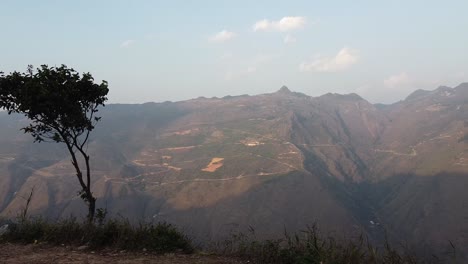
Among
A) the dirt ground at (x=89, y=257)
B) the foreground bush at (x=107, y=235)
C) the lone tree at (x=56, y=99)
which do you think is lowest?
the dirt ground at (x=89, y=257)

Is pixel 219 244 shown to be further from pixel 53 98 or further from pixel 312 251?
pixel 53 98

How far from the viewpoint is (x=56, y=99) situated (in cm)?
1825

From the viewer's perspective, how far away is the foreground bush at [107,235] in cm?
1250

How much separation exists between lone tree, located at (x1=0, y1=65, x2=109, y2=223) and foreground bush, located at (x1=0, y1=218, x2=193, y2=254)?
3.32 m

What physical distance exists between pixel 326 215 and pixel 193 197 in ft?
206

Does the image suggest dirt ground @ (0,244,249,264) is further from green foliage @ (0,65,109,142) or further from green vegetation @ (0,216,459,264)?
green foliage @ (0,65,109,142)

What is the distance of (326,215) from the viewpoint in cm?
16162

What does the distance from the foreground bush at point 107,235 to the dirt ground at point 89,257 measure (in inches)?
17.6

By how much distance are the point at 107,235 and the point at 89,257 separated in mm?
1336

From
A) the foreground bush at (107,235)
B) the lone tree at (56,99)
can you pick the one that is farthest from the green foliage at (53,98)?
the foreground bush at (107,235)

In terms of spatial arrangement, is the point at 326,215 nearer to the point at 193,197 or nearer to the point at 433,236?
the point at 433,236

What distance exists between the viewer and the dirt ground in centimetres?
1131

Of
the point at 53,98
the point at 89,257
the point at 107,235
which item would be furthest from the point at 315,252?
the point at 53,98

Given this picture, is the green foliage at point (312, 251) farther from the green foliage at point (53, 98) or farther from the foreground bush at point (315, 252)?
the green foliage at point (53, 98)
